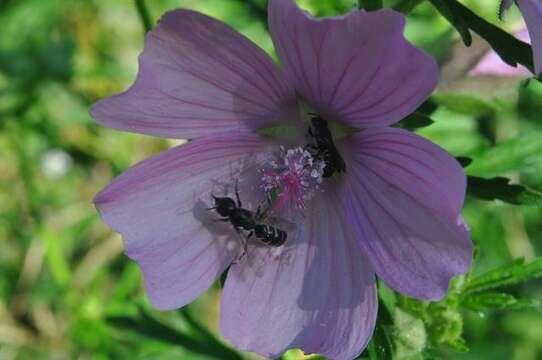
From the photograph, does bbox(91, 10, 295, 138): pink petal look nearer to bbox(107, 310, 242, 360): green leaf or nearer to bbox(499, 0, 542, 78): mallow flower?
bbox(499, 0, 542, 78): mallow flower

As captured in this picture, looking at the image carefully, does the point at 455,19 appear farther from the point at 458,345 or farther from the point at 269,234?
the point at 458,345

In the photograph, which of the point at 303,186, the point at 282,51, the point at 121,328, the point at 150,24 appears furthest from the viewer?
the point at 121,328

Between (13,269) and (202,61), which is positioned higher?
(202,61)

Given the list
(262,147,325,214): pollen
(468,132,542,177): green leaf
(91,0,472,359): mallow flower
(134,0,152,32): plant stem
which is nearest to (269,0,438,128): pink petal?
(91,0,472,359): mallow flower

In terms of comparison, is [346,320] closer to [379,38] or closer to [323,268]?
[323,268]

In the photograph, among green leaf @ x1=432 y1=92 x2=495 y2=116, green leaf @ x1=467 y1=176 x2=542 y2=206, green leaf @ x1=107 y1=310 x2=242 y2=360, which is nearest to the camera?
green leaf @ x1=467 y1=176 x2=542 y2=206

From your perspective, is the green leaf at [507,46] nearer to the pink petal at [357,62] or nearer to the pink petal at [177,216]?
the pink petal at [357,62]

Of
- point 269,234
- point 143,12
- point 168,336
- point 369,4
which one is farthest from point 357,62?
point 168,336

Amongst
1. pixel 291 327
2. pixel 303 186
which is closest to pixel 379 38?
pixel 303 186
